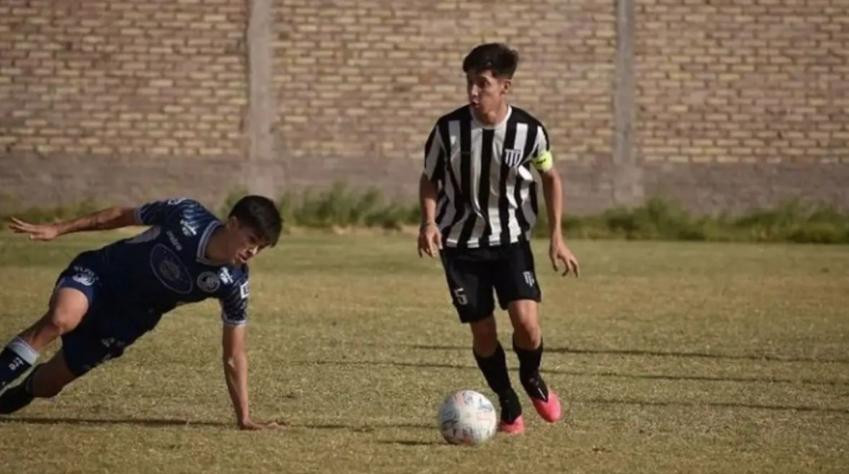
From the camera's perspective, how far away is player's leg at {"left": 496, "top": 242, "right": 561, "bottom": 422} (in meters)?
9.18

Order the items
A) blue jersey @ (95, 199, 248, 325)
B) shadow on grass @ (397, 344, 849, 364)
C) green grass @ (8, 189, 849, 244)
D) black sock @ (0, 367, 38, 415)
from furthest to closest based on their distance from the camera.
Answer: green grass @ (8, 189, 849, 244), shadow on grass @ (397, 344, 849, 364), black sock @ (0, 367, 38, 415), blue jersey @ (95, 199, 248, 325)

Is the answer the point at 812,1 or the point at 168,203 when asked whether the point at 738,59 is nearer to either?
the point at 812,1

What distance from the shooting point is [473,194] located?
9211 mm

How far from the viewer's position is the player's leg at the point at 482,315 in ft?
30.1

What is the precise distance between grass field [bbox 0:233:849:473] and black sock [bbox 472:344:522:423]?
6.0 inches

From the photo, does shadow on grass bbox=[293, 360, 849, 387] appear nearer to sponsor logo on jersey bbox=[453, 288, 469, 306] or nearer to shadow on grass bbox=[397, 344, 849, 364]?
shadow on grass bbox=[397, 344, 849, 364]

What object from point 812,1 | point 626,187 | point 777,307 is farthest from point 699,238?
point 777,307

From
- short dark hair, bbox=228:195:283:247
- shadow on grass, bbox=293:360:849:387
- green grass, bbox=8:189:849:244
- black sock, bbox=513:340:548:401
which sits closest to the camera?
short dark hair, bbox=228:195:283:247

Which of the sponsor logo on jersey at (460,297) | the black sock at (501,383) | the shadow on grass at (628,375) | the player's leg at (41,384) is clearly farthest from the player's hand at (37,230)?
the shadow on grass at (628,375)

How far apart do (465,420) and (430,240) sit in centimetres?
87

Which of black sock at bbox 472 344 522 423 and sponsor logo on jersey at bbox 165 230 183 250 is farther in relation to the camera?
black sock at bbox 472 344 522 423

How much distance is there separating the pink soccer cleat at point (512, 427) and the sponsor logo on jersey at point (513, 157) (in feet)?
3.89

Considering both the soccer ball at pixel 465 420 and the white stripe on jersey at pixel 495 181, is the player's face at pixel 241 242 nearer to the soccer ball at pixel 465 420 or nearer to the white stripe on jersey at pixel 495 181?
the soccer ball at pixel 465 420

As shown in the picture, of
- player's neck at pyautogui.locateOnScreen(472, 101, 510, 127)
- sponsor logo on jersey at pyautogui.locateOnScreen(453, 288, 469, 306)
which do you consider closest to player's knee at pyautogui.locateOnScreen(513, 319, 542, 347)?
sponsor logo on jersey at pyautogui.locateOnScreen(453, 288, 469, 306)
